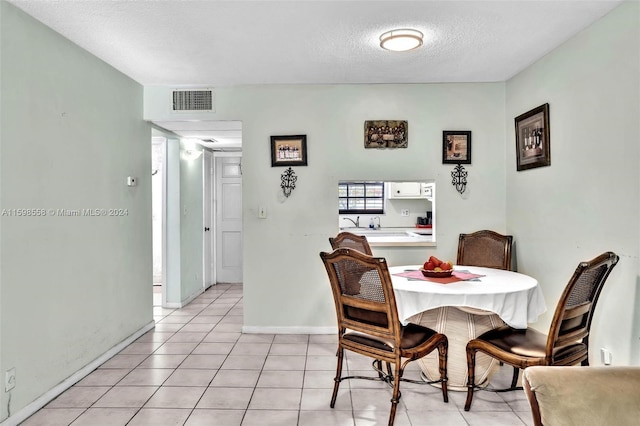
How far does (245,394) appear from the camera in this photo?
2658 mm

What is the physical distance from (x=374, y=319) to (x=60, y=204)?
2221 mm

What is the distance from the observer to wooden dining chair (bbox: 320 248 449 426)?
217 centimetres

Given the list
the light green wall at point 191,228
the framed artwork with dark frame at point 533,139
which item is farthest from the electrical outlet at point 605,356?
the light green wall at point 191,228

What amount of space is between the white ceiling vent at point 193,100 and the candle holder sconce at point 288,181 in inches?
38.0

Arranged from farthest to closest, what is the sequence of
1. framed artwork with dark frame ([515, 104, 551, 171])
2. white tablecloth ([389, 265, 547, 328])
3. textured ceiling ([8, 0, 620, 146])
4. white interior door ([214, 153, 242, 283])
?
white interior door ([214, 153, 242, 283]) < framed artwork with dark frame ([515, 104, 551, 171]) < textured ceiling ([8, 0, 620, 146]) < white tablecloth ([389, 265, 547, 328])

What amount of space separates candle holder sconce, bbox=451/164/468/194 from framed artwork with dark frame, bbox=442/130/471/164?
68mm

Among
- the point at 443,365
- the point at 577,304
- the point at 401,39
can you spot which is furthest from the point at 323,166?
the point at 577,304

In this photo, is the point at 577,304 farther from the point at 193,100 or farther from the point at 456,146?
the point at 193,100

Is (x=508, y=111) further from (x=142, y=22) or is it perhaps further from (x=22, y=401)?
(x=22, y=401)

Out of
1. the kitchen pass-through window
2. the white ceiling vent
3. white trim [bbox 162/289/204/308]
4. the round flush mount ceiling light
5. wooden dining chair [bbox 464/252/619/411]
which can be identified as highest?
the round flush mount ceiling light

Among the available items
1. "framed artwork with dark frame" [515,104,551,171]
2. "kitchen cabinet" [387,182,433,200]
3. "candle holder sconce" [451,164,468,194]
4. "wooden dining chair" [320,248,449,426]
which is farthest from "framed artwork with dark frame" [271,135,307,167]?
"kitchen cabinet" [387,182,433,200]

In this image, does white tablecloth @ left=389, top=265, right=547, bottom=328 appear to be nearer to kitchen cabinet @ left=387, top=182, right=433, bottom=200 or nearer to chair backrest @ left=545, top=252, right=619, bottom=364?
chair backrest @ left=545, top=252, right=619, bottom=364

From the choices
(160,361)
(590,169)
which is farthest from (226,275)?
(590,169)

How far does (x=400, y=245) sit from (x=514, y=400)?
1.72m
